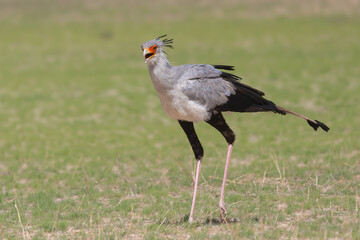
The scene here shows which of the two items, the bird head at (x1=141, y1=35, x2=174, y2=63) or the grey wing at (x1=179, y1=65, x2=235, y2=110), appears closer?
the bird head at (x1=141, y1=35, x2=174, y2=63)

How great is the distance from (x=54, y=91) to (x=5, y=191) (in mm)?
10286

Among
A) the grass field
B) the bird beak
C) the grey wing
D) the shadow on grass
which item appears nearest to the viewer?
the bird beak

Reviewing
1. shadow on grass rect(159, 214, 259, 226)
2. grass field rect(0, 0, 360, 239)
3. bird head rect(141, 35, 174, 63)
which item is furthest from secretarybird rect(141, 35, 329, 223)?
grass field rect(0, 0, 360, 239)

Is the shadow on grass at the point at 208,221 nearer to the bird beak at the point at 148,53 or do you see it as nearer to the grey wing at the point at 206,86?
the grey wing at the point at 206,86

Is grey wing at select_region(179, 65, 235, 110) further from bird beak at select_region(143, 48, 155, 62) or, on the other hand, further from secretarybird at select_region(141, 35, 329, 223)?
bird beak at select_region(143, 48, 155, 62)

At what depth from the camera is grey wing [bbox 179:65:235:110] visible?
6.66 meters

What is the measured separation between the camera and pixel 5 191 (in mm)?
9859

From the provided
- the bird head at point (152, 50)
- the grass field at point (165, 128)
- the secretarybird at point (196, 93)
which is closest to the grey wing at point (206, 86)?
the secretarybird at point (196, 93)

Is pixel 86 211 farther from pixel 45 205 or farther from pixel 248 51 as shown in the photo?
pixel 248 51

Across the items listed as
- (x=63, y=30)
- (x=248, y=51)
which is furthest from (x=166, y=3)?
(x=248, y=51)

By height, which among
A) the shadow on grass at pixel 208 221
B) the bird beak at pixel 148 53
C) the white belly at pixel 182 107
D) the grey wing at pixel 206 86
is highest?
the bird beak at pixel 148 53

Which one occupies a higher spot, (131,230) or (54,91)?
(54,91)

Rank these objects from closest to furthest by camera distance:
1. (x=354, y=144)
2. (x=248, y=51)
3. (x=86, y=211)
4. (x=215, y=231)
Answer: (x=215, y=231) → (x=86, y=211) → (x=354, y=144) → (x=248, y=51)

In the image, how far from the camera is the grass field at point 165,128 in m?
7.41
